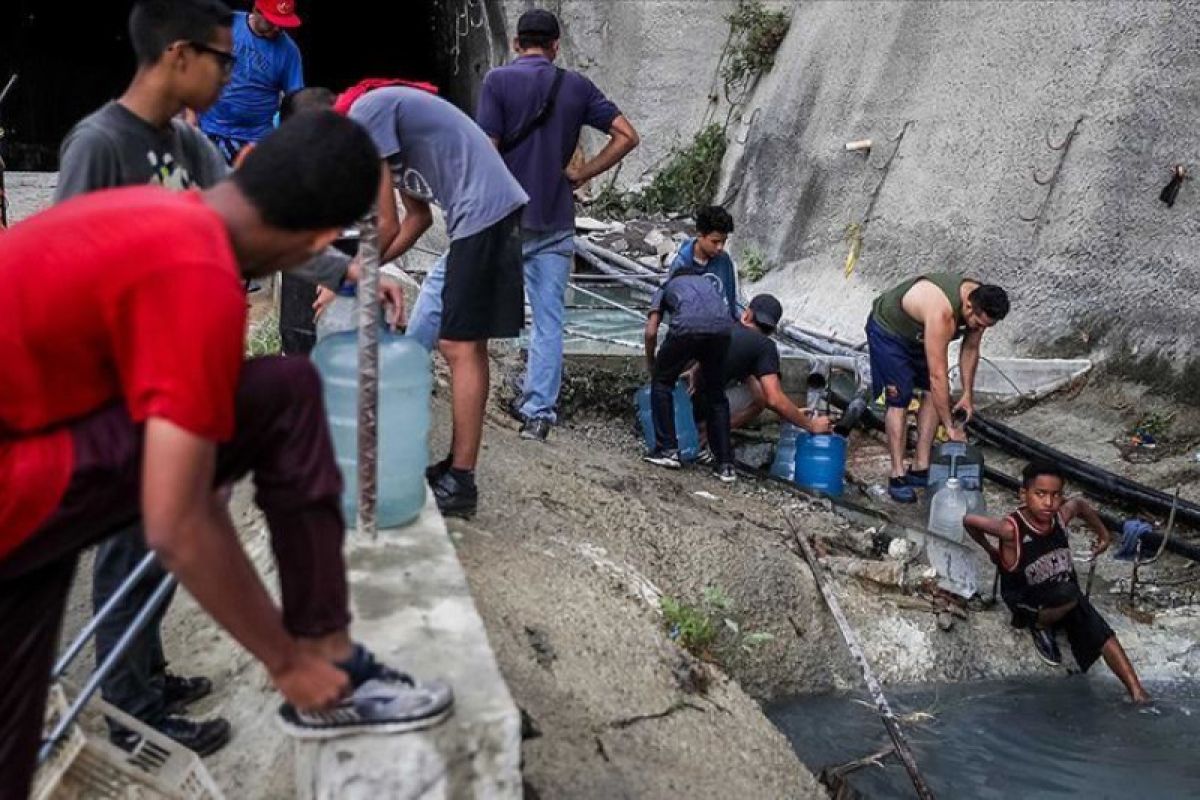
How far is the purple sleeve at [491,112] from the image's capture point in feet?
19.8

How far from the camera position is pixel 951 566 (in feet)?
21.6

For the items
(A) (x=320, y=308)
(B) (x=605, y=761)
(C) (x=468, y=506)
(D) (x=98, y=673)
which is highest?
(A) (x=320, y=308)

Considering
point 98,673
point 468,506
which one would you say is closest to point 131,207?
point 98,673

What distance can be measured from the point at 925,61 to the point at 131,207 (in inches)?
418

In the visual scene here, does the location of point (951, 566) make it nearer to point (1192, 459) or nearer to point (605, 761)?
point (1192, 459)

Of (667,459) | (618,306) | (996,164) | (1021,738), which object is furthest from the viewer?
(996,164)

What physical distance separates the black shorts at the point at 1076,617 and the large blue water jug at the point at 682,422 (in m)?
2.20

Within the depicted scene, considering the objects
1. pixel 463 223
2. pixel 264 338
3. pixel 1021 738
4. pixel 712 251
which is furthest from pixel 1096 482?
pixel 264 338

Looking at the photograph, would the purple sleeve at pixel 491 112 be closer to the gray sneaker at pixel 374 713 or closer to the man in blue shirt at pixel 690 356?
the man in blue shirt at pixel 690 356

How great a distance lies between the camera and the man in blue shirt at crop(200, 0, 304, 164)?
20.8ft

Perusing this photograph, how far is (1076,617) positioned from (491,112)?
153 inches

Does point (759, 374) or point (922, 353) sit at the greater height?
point (922, 353)

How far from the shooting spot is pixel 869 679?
206 inches

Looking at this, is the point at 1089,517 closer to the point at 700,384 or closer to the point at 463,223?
the point at 700,384
